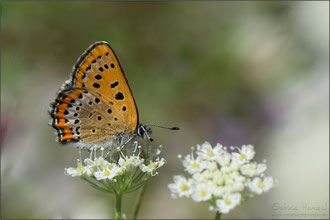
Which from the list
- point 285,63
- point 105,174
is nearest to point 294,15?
point 285,63

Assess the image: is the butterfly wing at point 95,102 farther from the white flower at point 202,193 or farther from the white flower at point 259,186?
the white flower at point 259,186

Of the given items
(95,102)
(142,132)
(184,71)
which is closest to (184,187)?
(142,132)

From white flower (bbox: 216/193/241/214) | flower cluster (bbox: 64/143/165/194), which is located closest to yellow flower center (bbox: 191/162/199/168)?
flower cluster (bbox: 64/143/165/194)

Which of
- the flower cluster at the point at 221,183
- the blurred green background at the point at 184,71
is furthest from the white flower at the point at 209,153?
the blurred green background at the point at 184,71

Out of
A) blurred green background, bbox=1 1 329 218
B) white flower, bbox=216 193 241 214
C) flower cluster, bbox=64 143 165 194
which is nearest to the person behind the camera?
white flower, bbox=216 193 241 214

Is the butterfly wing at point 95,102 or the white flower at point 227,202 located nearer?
the white flower at point 227,202

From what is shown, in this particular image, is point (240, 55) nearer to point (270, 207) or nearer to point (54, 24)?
point (270, 207)

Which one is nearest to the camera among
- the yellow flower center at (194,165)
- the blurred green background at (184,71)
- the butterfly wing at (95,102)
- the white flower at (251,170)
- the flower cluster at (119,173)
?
the white flower at (251,170)

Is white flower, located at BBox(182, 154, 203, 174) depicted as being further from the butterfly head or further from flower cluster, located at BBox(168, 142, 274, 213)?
the butterfly head
